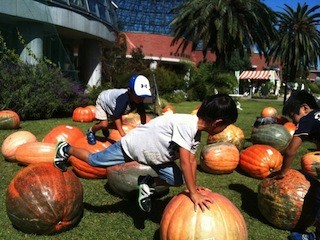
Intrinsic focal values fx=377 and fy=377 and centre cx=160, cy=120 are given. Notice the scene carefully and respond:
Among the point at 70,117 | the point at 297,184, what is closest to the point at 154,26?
the point at 70,117

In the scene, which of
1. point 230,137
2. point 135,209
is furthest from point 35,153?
point 230,137

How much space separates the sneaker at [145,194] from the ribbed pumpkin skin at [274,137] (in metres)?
4.74

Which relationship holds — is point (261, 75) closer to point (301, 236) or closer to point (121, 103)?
point (121, 103)

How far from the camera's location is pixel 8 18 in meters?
Result: 15.3

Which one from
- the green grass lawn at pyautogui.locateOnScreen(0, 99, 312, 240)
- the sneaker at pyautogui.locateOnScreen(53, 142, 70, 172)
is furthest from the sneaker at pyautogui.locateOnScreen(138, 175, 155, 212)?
the sneaker at pyautogui.locateOnScreen(53, 142, 70, 172)

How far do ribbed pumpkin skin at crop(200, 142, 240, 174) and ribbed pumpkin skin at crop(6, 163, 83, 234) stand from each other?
301 centimetres

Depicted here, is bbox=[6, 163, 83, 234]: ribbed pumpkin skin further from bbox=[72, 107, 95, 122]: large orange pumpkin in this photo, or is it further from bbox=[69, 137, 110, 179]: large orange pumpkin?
bbox=[72, 107, 95, 122]: large orange pumpkin

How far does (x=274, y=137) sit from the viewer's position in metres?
8.26

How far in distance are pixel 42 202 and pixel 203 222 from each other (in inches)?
66.0

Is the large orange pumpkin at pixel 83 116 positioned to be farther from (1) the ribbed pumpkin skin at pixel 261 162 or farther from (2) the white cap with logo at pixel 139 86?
(1) the ribbed pumpkin skin at pixel 261 162

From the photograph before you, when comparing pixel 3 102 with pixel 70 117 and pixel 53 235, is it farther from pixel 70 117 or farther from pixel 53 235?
pixel 53 235

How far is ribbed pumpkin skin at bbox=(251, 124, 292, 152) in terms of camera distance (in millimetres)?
8172

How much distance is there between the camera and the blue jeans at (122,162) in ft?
13.5

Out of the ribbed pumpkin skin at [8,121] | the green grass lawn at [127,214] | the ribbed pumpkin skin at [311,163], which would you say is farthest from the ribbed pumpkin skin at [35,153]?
the ribbed pumpkin skin at [8,121]
